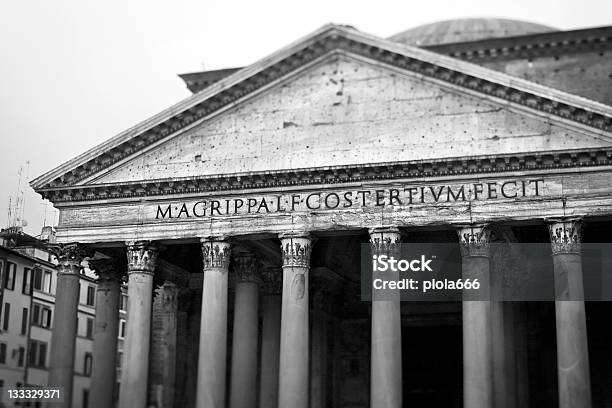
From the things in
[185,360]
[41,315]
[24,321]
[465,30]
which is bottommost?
[185,360]

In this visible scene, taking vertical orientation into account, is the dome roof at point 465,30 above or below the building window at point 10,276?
above

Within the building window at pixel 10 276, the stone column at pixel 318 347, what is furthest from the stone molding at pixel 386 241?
the building window at pixel 10 276

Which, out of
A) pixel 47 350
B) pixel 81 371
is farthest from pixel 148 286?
pixel 81 371

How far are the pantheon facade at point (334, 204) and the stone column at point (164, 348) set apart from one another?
1606 millimetres

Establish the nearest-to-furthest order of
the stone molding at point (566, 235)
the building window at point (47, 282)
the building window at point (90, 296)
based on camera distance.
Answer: the stone molding at point (566, 235) < the building window at point (47, 282) < the building window at point (90, 296)

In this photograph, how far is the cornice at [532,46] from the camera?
90.8 ft

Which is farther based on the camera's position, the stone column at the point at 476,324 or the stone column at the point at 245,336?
the stone column at the point at 245,336

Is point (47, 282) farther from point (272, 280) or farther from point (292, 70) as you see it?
point (292, 70)

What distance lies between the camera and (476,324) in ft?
64.0

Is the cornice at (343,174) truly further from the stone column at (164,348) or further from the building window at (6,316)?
the building window at (6,316)

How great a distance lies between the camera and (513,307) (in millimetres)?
23562

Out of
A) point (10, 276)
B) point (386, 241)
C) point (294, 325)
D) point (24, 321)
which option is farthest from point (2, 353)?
point (386, 241)

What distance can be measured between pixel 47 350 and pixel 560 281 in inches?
982

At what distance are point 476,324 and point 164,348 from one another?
1271 cm
